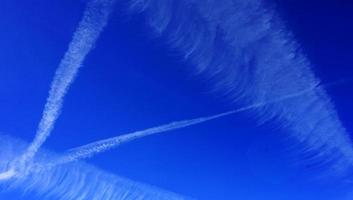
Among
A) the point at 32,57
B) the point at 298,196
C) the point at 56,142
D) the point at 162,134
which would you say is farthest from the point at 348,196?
the point at 32,57

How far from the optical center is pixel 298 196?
211 centimetres

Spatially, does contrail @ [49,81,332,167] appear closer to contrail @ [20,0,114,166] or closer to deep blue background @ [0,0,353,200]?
deep blue background @ [0,0,353,200]

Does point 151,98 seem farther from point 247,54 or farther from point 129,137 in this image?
point 247,54

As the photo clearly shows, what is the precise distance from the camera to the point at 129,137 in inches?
67.4

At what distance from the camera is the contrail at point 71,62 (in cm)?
135

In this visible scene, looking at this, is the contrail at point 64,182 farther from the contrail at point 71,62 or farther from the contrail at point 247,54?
the contrail at point 247,54

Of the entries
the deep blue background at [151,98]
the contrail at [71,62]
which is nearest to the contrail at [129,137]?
the deep blue background at [151,98]

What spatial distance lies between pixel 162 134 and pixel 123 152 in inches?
7.5

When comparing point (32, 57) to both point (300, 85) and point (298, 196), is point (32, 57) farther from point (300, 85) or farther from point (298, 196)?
point (298, 196)

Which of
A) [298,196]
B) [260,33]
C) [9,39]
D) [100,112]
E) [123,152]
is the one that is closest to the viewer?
[9,39]

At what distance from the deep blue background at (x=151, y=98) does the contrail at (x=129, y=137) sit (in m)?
0.03

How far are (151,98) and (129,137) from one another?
8.4 inches

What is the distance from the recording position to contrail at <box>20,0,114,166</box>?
4.42 feet

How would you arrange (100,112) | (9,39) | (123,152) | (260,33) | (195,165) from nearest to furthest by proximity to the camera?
(9,39) < (260,33) < (100,112) < (123,152) < (195,165)
